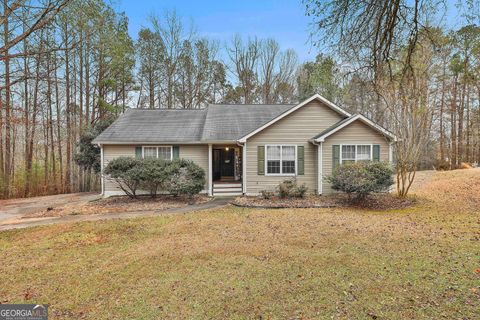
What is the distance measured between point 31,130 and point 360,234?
1908 centimetres

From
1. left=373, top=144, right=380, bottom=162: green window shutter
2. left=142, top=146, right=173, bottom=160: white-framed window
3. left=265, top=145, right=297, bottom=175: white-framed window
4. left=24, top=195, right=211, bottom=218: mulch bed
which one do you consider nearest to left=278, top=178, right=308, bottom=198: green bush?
left=265, top=145, right=297, bottom=175: white-framed window

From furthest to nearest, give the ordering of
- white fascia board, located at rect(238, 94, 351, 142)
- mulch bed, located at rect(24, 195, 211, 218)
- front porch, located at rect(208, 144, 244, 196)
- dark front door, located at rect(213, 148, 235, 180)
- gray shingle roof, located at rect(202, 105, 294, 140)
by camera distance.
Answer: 1. dark front door, located at rect(213, 148, 235, 180)
2. front porch, located at rect(208, 144, 244, 196)
3. gray shingle roof, located at rect(202, 105, 294, 140)
4. white fascia board, located at rect(238, 94, 351, 142)
5. mulch bed, located at rect(24, 195, 211, 218)

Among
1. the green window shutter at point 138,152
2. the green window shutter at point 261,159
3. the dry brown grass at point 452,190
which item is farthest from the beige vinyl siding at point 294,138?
the green window shutter at point 138,152

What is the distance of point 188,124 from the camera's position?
14.9 metres

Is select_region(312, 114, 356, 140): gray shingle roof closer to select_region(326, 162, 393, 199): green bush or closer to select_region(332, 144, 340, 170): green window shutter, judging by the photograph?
select_region(332, 144, 340, 170): green window shutter

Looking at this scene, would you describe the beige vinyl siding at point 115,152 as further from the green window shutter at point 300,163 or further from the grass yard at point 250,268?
the green window shutter at point 300,163

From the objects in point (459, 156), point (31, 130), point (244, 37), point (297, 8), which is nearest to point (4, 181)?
point (31, 130)

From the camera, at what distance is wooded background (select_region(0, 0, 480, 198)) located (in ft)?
14.0

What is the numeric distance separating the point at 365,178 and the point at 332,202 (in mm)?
1680

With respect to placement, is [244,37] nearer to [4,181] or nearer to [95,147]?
[95,147]

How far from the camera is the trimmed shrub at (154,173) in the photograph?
11555mm

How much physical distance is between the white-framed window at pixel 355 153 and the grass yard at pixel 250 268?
458cm

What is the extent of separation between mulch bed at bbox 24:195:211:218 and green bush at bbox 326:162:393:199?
6287 mm

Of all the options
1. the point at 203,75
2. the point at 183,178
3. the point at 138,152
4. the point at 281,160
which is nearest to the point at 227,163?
the point at 281,160
